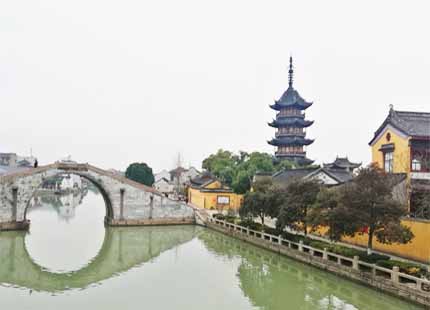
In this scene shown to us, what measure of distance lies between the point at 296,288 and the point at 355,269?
6.50 feet

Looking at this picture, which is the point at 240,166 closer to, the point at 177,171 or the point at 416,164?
the point at 177,171

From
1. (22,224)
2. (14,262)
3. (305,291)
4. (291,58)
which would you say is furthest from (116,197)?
(291,58)

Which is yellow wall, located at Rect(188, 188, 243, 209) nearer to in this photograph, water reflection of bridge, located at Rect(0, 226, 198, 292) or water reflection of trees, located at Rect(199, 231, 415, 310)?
water reflection of bridge, located at Rect(0, 226, 198, 292)

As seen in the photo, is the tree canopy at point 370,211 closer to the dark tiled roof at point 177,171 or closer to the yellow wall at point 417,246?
the yellow wall at point 417,246

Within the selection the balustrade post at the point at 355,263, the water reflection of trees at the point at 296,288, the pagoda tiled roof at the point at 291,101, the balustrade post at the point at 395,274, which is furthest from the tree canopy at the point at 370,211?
the pagoda tiled roof at the point at 291,101

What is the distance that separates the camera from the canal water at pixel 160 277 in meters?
12.7

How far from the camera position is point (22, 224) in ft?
90.4

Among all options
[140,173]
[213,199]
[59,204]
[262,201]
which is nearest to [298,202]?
[262,201]

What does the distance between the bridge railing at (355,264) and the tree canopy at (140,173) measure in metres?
32.7

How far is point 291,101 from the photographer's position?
159ft

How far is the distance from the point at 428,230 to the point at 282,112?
34.5 m

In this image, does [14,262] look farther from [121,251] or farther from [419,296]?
[419,296]

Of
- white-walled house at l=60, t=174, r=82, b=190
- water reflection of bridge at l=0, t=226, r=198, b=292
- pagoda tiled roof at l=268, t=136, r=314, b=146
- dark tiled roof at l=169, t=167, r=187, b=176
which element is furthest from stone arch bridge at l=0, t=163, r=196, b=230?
white-walled house at l=60, t=174, r=82, b=190

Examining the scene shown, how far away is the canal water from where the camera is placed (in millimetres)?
12688
